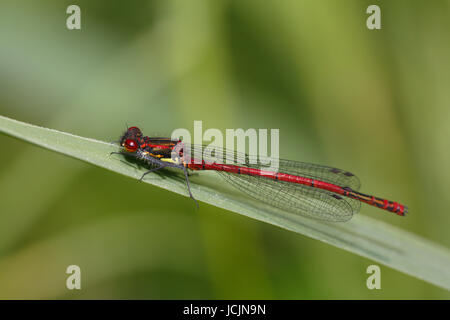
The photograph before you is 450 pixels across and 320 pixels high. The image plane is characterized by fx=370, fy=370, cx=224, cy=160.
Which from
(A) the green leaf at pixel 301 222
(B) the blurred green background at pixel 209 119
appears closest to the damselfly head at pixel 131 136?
(A) the green leaf at pixel 301 222

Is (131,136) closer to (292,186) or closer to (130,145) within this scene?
(130,145)

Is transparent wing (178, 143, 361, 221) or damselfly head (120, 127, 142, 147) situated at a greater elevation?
damselfly head (120, 127, 142, 147)

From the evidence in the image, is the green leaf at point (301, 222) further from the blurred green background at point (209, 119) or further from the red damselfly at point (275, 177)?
the blurred green background at point (209, 119)

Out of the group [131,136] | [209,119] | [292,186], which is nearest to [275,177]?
[292,186]

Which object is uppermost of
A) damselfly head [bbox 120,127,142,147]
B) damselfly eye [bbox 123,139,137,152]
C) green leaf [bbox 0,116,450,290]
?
damselfly head [bbox 120,127,142,147]

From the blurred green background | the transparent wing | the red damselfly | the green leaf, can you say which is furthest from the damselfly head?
the blurred green background

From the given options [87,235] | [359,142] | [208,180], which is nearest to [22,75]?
[87,235]

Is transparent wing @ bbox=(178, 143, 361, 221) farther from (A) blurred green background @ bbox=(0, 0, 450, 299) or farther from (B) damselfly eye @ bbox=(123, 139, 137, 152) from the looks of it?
(B) damselfly eye @ bbox=(123, 139, 137, 152)
